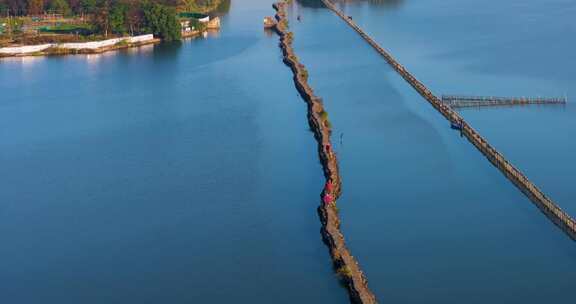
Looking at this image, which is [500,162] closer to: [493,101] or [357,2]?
[493,101]

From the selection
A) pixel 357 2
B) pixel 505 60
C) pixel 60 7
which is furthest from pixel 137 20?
pixel 357 2

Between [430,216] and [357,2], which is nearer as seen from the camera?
[430,216]

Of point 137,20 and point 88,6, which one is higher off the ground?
point 88,6

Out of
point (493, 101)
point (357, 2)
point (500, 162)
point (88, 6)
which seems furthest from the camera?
point (357, 2)

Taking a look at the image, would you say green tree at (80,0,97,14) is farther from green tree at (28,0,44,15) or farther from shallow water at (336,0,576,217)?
shallow water at (336,0,576,217)

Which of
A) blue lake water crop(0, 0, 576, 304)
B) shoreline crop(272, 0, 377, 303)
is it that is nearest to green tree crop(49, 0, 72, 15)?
blue lake water crop(0, 0, 576, 304)

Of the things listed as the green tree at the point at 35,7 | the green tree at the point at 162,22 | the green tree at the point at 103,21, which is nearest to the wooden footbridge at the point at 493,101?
the green tree at the point at 162,22

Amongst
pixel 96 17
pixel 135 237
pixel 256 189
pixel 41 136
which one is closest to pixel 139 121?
pixel 41 136

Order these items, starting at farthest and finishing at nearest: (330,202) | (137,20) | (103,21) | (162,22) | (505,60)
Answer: (137,20)
(162,22)
(103,21)
(505,60)
(330,202)
